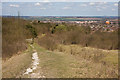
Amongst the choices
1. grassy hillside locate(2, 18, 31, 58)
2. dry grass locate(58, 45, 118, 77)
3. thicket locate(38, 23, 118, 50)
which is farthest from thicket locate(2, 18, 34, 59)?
dry grass locate(58, 45, 118, 77)

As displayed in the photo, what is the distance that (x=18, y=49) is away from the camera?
16969mm

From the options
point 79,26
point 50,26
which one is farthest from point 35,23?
point 79,26

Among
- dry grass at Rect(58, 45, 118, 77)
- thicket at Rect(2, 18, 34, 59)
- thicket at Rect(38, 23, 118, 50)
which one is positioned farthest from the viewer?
thicket at Rect(38, 23, 118, 50)

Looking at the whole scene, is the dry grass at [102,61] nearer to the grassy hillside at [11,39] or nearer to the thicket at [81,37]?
the thicket at [81,37]

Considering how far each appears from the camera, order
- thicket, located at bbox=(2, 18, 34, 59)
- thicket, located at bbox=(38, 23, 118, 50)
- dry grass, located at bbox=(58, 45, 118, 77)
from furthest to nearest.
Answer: thicket, located at bbox=(38, 23, 118, 50), thicket, located at bbox=(2, 18, 34, 59), dry grass, located at bbox=(58, 45, 118, 77)

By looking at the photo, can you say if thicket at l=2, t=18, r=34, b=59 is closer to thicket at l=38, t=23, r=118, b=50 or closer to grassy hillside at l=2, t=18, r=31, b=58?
grassy hillside at l=2, t=18, r=31, b=58

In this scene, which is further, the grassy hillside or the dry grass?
the grassy hillside

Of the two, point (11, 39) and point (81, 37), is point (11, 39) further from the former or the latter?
point (81, 37)

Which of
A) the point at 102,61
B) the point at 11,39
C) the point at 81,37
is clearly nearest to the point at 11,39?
the point at 11,39

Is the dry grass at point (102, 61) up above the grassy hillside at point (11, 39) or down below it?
below

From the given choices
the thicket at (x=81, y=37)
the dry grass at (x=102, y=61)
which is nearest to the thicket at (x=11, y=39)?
the thicket at (x=81, y=37)

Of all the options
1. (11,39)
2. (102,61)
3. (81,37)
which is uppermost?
(81,37)

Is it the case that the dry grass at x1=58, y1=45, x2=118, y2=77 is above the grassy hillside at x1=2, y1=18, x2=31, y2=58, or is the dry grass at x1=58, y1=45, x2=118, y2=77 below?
below

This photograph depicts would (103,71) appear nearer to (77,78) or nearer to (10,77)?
(77,78)
